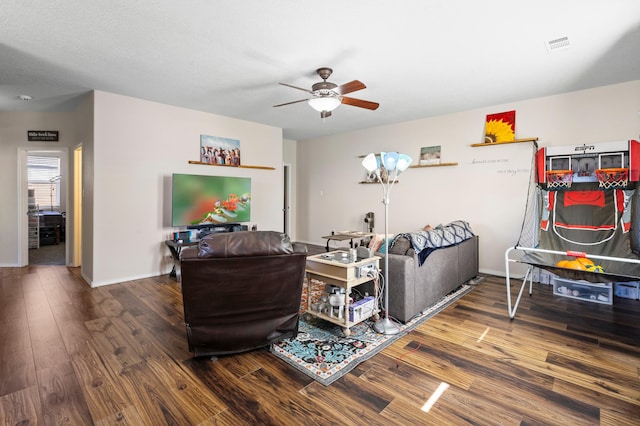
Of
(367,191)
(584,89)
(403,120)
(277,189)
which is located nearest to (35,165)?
(277,189)

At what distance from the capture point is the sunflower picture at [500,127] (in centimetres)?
445

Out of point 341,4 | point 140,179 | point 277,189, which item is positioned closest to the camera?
point 341,4

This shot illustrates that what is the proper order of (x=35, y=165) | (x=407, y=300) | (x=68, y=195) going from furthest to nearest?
(x=35, y=165) → (x=68, y=195) → (x=407, y=300)

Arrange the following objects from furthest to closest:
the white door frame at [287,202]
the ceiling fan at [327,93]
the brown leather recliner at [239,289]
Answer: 1. the white door frame at [287,202]
2. the ceiling fan at [327,93]
3. the brown leather recliner at [239,289]

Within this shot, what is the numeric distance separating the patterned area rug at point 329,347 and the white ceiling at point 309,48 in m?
2.58

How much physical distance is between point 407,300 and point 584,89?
371 centimetres

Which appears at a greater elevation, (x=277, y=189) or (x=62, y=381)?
(x=277, y=189)

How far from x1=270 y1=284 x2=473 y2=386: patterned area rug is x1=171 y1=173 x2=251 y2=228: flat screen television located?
2.64m

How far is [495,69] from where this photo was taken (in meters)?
3.34

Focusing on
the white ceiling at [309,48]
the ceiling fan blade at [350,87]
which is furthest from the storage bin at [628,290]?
the ceiling fan blade at [350,87]

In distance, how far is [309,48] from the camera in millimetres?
2875

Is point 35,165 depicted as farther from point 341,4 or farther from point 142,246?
point 341,4

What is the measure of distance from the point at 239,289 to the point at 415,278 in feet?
5.46

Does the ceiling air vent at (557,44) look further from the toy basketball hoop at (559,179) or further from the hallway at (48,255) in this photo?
the hallway at (48,255)
